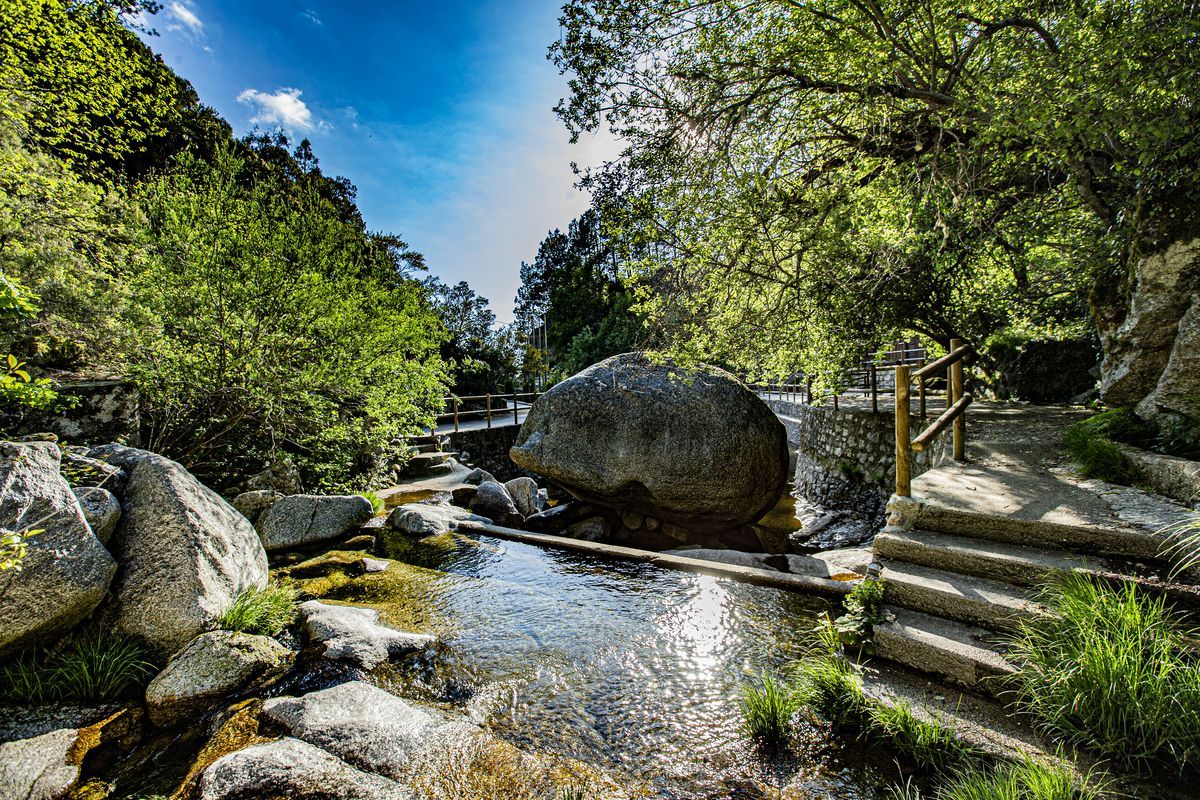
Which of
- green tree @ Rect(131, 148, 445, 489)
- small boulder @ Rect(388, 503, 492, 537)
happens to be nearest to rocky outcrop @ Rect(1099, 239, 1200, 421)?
small boulder @ Rect(388, 503, 492, 537)

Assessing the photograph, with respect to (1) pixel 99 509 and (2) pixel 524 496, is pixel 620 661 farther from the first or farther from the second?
(2) pixel 524 496

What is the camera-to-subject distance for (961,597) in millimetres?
2900

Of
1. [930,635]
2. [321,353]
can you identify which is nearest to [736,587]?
[930,635]

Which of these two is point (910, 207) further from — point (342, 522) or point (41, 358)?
point (41, 358)

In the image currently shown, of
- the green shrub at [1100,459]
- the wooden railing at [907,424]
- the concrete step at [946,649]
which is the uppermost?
the wooden railing at [907,424]

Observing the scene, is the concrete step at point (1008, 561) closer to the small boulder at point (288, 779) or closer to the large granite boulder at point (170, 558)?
the small boulder at point (288, 779)

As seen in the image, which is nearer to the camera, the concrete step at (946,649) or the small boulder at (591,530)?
the concrete step at (946,649)

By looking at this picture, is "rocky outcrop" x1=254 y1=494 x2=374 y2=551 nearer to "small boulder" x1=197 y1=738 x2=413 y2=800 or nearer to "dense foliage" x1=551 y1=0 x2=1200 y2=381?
"small boulder" x1=197 y1=738 x2=413 y2=800

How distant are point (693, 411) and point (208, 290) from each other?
733 cm

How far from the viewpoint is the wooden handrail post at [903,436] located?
3.88m

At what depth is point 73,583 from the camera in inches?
118

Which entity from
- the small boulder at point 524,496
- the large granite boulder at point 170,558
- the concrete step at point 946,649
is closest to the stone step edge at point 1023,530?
the concrete step at point 946,649

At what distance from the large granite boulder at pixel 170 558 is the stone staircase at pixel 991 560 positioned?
4.87m

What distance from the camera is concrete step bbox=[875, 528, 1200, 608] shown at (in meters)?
2.56
